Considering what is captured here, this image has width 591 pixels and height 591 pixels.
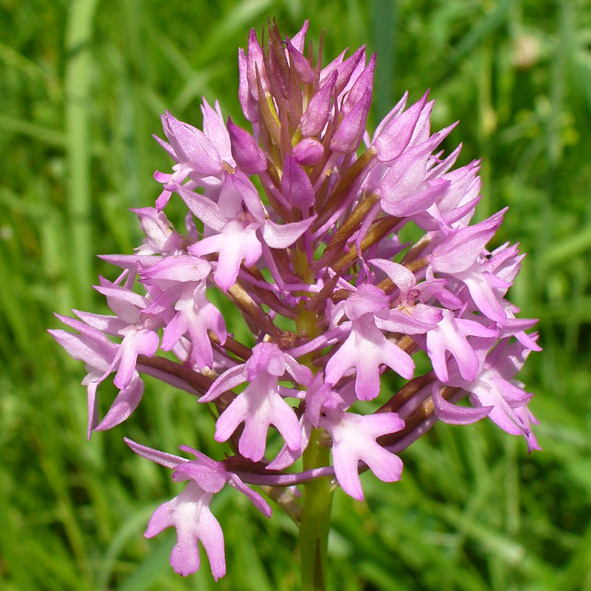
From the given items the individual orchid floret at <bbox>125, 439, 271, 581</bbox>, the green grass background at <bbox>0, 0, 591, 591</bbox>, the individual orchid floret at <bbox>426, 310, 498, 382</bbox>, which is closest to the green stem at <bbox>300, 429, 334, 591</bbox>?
the individual orchid floret at <bbox>125, 439, 271, 581</bbox>

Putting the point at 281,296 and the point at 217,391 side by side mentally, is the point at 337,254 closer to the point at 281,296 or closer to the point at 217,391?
the point at 281,296

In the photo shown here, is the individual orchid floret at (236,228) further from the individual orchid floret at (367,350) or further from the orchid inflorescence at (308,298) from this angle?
the individual orchid floret at (367,350)

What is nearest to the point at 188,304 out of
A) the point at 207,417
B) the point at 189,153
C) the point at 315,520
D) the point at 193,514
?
the point at 189,153

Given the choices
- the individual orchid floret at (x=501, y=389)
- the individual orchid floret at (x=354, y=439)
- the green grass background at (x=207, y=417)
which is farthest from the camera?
the green grass background at (x=207, y=417)

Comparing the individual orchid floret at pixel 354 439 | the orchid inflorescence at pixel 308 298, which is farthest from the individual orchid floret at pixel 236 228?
the individual orchid floret at pixel 354 439

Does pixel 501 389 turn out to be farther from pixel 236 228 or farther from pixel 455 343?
pixel 236 228

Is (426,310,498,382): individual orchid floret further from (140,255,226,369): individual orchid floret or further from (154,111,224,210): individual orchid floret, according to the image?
(154,111,224,210): individual orchid floret

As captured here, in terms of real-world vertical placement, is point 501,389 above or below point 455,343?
below
